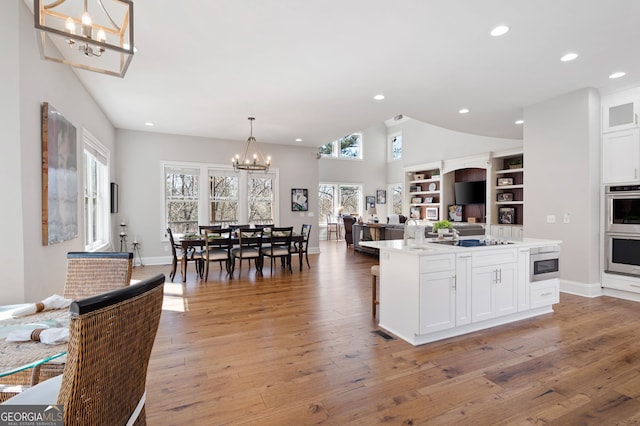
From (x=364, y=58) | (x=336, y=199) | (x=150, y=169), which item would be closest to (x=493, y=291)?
(x=364, y=58)

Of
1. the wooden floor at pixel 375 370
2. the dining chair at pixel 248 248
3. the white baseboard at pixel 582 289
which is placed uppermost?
the dining chair at pixel 248 248

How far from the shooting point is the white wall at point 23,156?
2.41 metres

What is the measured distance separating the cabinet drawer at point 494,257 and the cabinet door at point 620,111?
8.94 feet

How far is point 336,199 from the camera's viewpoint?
13016mm

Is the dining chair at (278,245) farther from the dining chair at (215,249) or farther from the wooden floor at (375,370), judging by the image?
the wooden floor at (375,370)

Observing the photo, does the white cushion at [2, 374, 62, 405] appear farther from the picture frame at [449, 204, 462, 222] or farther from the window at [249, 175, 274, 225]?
the picture frame at [449, 204, 462, 222]

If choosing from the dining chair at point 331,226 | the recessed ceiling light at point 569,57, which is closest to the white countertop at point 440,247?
the recessed ceiling light at point 569,57

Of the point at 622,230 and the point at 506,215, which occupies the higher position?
the point at 506,215

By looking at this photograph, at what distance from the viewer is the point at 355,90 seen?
4512 mm

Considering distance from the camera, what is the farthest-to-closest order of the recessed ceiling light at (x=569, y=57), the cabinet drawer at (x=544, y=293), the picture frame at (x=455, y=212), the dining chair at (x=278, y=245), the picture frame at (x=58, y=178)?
the picture frame at (x=455, y=212) < the dining chair at (x=278, y=245) < the cabinet drawer at (x=544, y=293) < the recessed ceiling light at (x=569, y=57) < the picture frame at (x=58, y=178)

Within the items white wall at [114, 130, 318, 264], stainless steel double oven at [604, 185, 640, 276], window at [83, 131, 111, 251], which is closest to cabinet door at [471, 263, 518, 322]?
stainless steel double oven at [604, 185, 640, 276]

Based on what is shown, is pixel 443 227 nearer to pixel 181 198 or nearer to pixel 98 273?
pixel 98 273

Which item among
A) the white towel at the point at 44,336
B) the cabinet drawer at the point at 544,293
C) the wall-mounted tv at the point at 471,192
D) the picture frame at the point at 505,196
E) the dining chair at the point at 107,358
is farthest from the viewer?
the wall-mounted tv at the point at 471,192

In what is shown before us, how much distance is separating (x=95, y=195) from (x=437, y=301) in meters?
5.70
